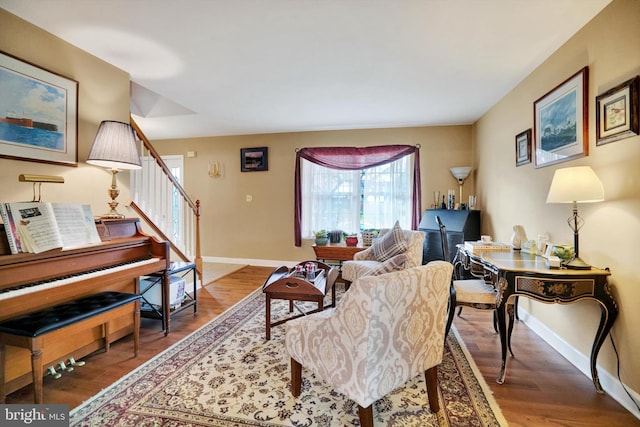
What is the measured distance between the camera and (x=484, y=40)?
2.15 metres

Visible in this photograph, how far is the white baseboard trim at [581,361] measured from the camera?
1.61 metres

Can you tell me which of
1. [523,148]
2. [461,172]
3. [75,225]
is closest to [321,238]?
[461,172]

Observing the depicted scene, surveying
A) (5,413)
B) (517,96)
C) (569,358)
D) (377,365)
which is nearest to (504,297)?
(569,358)

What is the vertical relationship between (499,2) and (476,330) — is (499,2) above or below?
above

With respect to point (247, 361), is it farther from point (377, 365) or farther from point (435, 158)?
point (435, 158)

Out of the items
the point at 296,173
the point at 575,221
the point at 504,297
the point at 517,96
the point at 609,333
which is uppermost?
the point at 517,96

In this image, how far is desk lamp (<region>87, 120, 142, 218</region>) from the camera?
2.12m

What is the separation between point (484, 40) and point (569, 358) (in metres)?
2.44

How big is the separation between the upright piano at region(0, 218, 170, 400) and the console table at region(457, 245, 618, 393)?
102 inches

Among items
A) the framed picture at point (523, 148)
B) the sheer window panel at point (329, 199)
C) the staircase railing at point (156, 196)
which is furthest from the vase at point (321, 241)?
the framed picture at point (523, 148)

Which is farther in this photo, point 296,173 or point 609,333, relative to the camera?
point 296,173

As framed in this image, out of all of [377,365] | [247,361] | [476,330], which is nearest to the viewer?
[377,365]

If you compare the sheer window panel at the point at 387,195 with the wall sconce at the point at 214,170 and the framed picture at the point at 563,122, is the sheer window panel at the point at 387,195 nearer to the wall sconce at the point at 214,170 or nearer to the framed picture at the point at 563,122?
the framed picture at the point at 563,122

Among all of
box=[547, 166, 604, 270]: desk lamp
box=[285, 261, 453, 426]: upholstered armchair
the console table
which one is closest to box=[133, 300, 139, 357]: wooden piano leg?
box=[285, 261, 453, 426]: upholstered armchair
